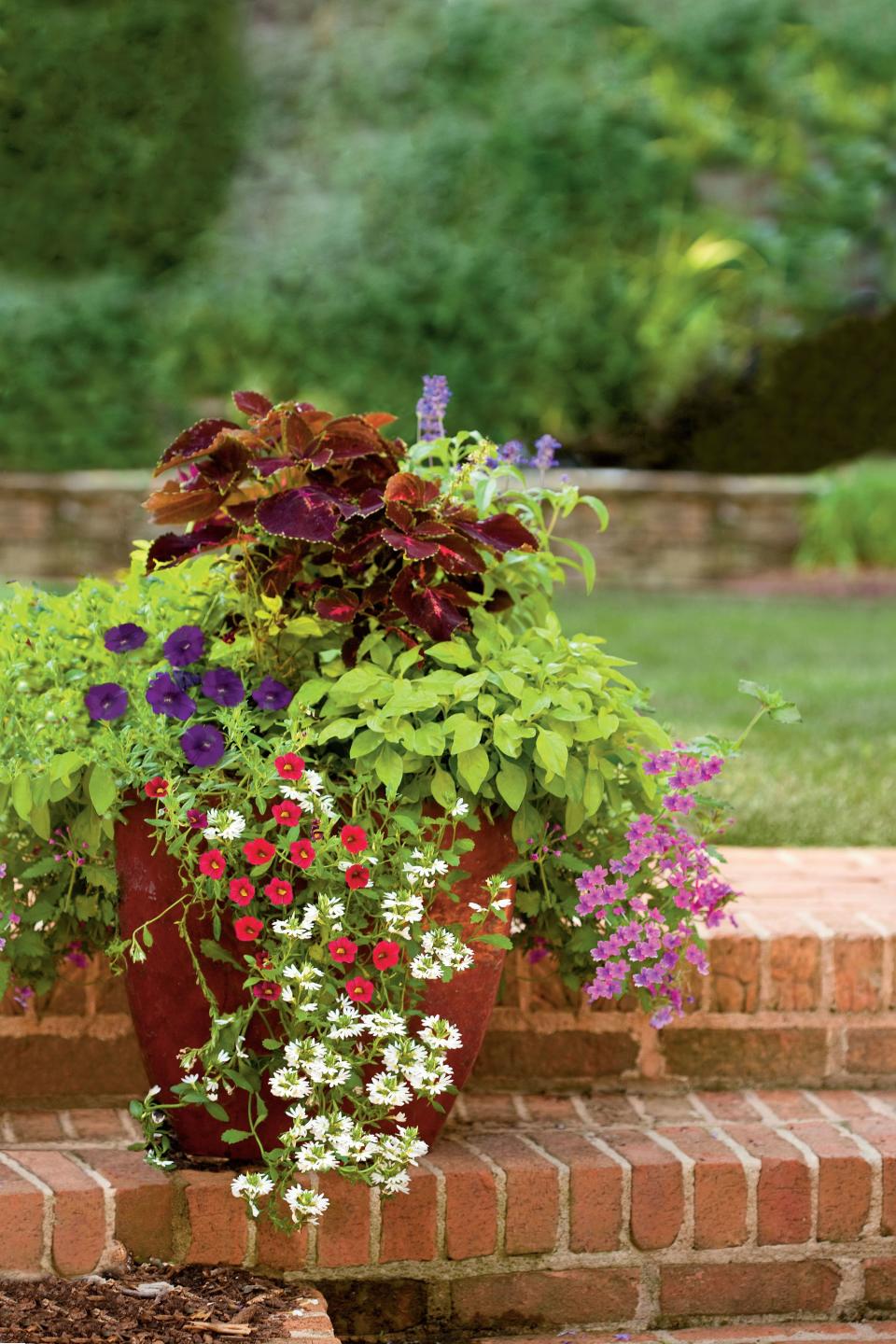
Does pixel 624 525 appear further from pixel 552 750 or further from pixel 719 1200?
pixel 552 750

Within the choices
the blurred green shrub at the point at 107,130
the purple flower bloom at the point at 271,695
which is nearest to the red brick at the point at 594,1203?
the purple flower bloom at the point at 271,695

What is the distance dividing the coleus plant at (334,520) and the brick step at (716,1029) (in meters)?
0.61

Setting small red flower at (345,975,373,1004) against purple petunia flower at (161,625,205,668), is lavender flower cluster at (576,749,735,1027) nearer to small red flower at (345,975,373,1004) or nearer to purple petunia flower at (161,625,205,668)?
small red flower at (345,975,373,1004)

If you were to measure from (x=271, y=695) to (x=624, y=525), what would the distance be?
6.07 meters

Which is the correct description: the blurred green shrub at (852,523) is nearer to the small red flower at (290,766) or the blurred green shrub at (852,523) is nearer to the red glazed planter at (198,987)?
the red glazed planter at (198,987)

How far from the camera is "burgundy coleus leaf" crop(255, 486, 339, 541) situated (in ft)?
6.33

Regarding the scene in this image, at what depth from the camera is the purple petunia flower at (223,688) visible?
2.01m

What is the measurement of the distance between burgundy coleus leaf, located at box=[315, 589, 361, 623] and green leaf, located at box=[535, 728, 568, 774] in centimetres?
28

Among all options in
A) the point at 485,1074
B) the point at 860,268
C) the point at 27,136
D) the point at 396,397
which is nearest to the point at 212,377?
the point at 396,397

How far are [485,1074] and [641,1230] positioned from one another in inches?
14.3

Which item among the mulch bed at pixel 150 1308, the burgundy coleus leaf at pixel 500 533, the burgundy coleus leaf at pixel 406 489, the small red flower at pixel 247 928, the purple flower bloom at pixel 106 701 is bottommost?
the mulch bed at pixel 150 1308

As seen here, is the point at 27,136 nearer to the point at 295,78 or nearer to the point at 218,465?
the point at 295,78

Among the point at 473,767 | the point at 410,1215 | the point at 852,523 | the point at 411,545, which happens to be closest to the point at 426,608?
the point at 411,545

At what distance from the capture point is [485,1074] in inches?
94.3
